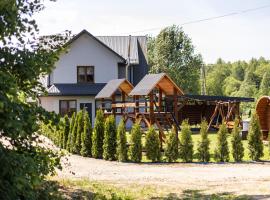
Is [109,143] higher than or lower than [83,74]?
lower

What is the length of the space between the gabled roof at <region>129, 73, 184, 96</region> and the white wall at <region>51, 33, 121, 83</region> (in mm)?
16097

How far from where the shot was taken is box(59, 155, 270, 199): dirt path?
1021cm

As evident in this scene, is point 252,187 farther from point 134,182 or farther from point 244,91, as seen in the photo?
point 244,91

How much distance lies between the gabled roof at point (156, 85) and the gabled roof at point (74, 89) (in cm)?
1521

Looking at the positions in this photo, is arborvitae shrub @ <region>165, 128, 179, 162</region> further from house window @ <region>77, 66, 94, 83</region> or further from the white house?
house window @ <region>77, 66, 94, 83</region>

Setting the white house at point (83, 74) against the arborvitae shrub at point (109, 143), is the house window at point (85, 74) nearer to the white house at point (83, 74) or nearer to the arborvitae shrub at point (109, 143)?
the white house at point (83, 74)

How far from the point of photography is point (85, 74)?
34562 millimetres

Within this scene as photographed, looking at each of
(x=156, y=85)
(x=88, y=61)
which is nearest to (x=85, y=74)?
(x=88, y=61)

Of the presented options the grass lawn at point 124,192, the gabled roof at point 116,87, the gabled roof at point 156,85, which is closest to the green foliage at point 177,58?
the gabled roof at point 116,87

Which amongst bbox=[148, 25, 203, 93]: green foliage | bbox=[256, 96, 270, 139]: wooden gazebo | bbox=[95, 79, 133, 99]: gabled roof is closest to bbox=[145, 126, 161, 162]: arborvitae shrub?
bbox=[95, 79, 133, 99]: gabled roof

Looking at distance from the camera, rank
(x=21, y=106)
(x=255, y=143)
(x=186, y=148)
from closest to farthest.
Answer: (x=21, y=106) < (x=186, y=148) < (x=255, y=143)

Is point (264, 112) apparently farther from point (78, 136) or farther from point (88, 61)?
point (88, 61)

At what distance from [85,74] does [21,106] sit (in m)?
30.0

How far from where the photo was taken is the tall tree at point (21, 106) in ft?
14.7
